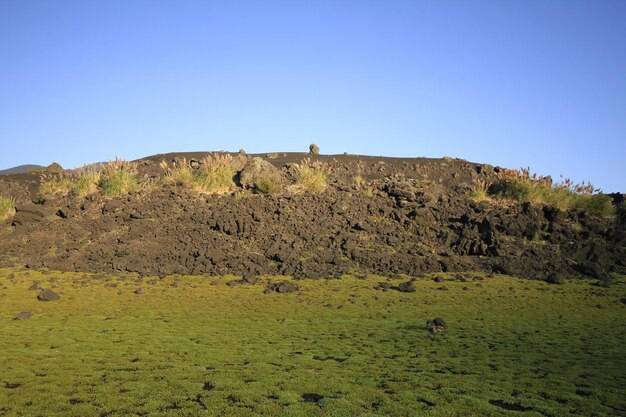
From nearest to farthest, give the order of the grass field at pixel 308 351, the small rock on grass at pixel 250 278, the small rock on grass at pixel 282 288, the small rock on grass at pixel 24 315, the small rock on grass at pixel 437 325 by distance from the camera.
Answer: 1. the grass field at pixel 308 351
2. the small rock on grass at pixel 437 325
3. the small rock on grass at pixel 24 315
4. the small rock on grass at pixel 282 288
5. the small rock on grass at pixel 250 278

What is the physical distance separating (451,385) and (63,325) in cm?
707

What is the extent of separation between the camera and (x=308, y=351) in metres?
8.25

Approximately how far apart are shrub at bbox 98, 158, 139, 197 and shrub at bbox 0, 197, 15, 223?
3.34 metres

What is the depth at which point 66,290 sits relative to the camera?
42.2ft

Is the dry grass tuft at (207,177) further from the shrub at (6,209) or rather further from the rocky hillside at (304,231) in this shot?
the shrub at (6,209)

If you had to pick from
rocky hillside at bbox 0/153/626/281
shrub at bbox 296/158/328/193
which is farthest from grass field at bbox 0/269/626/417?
shrub at bbox 296/158/328/193

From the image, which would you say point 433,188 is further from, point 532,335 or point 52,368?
point 52,368

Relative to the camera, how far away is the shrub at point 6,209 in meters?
19.9

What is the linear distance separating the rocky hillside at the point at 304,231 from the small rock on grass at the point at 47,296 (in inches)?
128

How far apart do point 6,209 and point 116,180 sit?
423 centimetres

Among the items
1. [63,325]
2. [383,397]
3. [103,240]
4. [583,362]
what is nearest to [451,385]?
[383,397]

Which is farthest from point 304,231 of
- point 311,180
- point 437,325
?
point 437,325

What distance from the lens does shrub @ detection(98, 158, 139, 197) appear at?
20609 millimetres

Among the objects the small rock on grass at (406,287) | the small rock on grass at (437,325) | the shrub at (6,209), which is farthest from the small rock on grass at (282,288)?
the shrub at (6,209)
